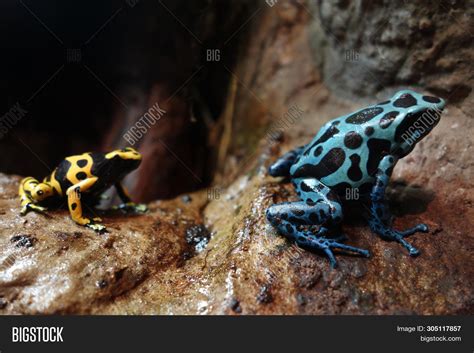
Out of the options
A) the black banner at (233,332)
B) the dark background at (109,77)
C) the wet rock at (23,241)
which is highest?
the dark background at (109,77)

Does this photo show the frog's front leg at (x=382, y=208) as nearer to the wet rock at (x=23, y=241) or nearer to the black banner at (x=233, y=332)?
the black banner at (x=233, y=332)

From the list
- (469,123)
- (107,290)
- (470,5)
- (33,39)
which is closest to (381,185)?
(469,123)

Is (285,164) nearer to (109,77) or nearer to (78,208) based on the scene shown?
(78,208)

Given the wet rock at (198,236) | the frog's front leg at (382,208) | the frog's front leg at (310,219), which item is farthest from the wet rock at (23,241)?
the frog's front leg at (382,208)

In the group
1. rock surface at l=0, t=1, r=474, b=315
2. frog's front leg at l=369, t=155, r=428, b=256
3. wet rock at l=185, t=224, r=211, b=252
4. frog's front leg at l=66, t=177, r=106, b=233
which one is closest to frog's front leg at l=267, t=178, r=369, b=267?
rock surface at l=0, t=1, r=474, b=315

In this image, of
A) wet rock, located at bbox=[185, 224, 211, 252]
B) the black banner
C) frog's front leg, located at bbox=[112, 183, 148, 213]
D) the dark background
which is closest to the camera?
the black banner

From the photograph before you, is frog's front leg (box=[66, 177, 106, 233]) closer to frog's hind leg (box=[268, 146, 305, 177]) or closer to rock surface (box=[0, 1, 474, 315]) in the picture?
rock surface (box=[0, 1, 474, 315])

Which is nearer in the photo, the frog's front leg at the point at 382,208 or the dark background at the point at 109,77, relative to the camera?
the frog's front leg at the point at 382,208

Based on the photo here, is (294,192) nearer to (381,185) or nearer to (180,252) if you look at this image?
(381,185)
